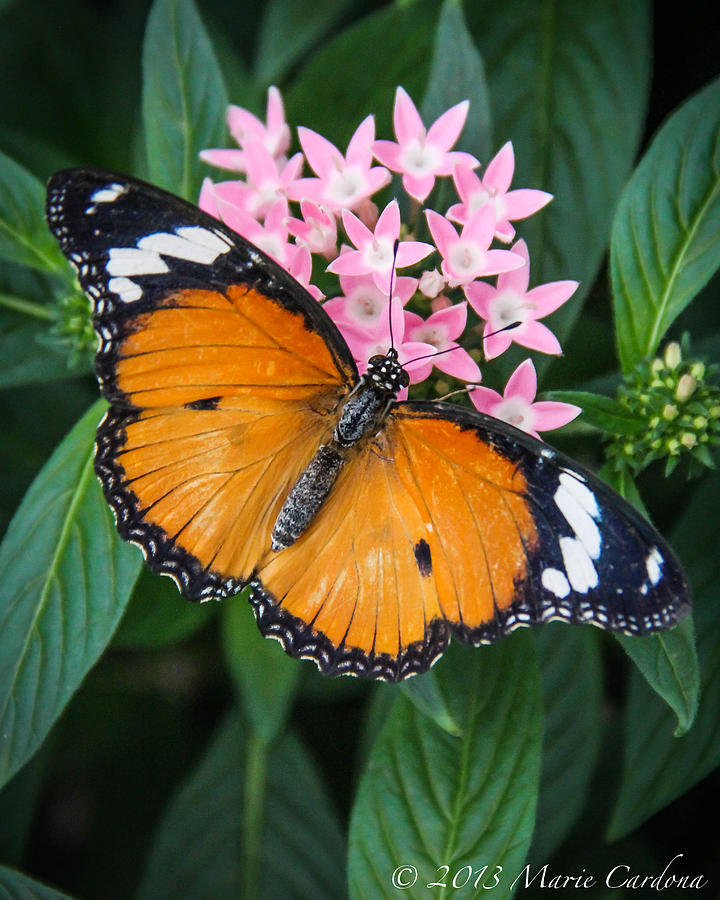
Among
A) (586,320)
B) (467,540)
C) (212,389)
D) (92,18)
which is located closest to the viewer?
(467,540)

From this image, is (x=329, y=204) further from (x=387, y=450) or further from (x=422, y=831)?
(x=422, y=831)

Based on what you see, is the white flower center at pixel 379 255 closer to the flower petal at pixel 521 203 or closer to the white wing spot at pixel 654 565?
the flower petal at pixel 521 203

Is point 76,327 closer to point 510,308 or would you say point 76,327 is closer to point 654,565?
point 510,308

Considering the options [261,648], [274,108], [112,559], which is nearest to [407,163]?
[274,108]

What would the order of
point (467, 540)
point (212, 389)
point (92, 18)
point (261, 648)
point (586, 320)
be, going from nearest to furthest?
1. point (467, 540)
2. point (212, 389)
3. point (261, 648)
4. point (586, 320)
5. point (92, 18)

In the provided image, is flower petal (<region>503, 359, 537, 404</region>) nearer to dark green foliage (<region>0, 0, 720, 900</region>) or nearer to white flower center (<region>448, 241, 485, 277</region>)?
dark green foliage (<region>0, 0, 720, 900</region>)
